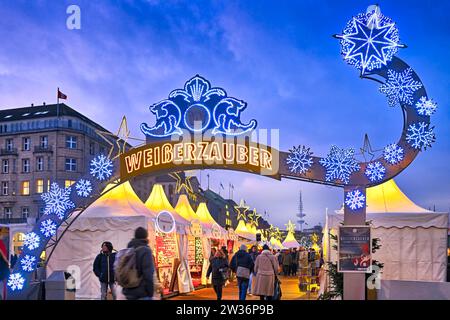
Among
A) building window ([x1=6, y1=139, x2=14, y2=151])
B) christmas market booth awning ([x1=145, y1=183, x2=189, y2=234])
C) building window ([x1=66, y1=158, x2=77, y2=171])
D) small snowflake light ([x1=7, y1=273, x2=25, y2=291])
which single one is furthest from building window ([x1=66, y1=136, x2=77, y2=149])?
small snowflake light ([x1=7, y1=273, x2=25, y2=291])

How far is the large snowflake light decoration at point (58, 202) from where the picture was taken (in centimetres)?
1398

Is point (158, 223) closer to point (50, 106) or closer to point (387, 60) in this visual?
point (387, 60)

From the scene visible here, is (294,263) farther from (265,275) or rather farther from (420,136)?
(420,136)

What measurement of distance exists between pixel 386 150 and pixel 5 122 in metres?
62.6

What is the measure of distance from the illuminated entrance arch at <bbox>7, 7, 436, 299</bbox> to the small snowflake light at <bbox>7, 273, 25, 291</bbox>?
0.9 inches

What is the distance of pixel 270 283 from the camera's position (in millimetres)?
12242

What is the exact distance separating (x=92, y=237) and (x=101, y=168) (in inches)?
103

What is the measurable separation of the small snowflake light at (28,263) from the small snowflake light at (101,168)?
2.58 m

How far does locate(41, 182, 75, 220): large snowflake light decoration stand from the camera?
13984mm

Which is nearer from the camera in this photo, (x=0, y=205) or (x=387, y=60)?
(x=387, y=60)

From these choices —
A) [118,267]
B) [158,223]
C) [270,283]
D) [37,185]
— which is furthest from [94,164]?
[37,185]

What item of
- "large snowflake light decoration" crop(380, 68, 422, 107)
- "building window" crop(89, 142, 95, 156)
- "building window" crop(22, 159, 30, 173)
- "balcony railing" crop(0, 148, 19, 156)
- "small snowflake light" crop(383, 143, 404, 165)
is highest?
"building window" crop(89, 142, 95, 156)

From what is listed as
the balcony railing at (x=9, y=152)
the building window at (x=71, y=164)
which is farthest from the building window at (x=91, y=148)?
the balcony railing at (x=9, y=152)

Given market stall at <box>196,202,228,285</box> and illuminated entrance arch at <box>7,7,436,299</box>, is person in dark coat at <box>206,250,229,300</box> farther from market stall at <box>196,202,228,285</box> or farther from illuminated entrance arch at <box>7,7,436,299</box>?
market stall at <box>196,202,228,285</box>
